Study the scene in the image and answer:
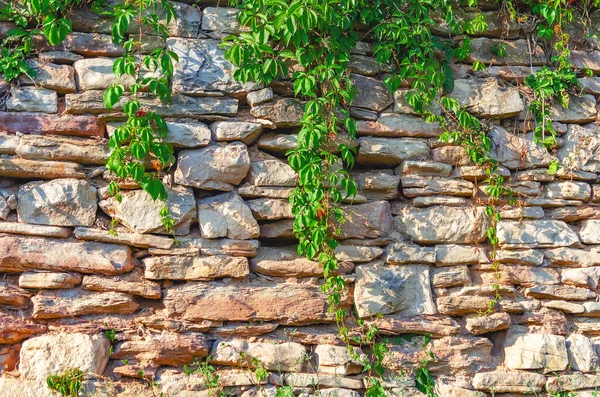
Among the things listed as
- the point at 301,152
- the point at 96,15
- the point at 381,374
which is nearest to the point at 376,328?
the point at 381,374

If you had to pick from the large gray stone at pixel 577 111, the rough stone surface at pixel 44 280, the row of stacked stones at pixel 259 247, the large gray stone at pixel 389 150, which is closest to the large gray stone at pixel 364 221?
the row of stacked stones at pixel 259 247

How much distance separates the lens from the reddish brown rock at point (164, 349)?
278 cm

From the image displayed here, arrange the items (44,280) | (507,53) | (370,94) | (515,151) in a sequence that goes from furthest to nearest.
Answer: (507,53)
(515,151)
(370,94)
(44,280)

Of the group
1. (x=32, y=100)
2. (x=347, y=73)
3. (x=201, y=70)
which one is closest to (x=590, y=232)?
(x=347, y=73)

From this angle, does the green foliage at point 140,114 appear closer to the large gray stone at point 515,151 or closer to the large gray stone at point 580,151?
the large gray stone at point 515,151

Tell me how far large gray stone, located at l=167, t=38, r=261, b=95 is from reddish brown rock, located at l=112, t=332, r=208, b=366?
122 centimetres

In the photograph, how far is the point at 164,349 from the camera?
278cm

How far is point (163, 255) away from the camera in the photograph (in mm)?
2877

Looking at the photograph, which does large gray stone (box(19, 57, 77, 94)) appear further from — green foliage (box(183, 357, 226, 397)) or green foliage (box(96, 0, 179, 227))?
green foliage (box(183, 357, 226, 397))

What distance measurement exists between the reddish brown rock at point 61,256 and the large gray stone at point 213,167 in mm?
462

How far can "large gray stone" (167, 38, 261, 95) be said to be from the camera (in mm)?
3047

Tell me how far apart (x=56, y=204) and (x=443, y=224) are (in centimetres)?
195

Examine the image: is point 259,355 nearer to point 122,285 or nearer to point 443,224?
point 122,285

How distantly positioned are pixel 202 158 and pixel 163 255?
1.67 feet
